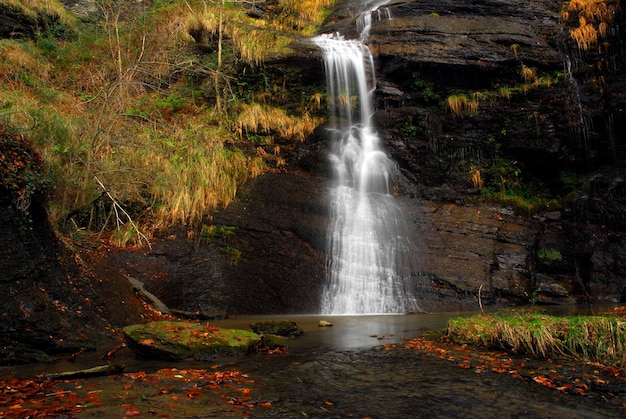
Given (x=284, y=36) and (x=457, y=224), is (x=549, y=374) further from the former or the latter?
(x=284, y=36)

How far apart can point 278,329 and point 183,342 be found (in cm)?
201

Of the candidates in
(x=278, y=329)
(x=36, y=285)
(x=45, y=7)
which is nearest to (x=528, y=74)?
(x=278, y=329)

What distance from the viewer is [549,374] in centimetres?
438

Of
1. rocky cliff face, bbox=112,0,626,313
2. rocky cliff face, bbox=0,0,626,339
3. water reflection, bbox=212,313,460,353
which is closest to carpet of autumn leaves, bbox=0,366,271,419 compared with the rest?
water reflection, bbox=212,313,460,353

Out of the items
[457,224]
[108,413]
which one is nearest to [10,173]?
[108,413]

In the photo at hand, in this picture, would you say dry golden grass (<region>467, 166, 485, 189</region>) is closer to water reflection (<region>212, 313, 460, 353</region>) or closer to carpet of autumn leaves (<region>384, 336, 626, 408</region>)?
water reflection (<region>212, 313, 460, 353</region>)

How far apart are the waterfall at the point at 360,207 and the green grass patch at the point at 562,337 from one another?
4.32 metres

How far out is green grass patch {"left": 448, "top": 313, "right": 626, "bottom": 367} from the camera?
468cm

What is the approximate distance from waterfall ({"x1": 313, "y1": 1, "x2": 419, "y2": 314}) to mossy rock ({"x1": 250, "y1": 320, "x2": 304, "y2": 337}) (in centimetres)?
303

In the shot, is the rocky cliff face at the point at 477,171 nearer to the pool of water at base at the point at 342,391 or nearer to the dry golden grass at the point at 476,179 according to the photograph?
the dry golden grass at the point at 476,179

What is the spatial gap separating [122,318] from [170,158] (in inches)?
252

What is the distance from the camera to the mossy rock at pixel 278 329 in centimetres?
674

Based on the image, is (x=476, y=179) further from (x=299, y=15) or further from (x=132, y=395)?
(x=132, y=395)

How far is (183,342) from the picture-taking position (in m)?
5.10
